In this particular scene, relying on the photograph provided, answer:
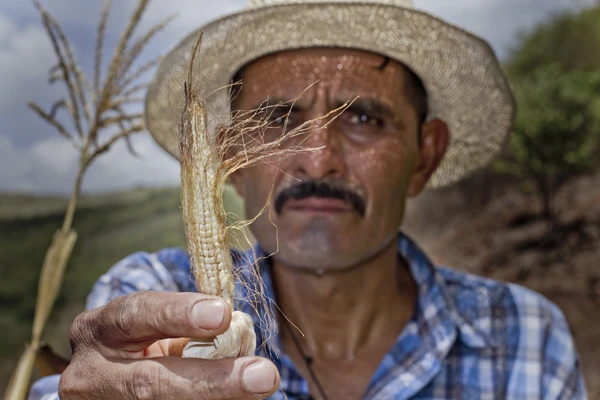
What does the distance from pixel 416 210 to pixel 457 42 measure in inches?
440

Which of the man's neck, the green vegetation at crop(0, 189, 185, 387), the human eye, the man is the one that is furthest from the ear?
the green vegetation at crop(0, 189, 185, 387)

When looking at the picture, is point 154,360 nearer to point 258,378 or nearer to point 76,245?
point 258,378

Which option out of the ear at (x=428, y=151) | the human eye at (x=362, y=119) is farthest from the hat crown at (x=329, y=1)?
the ear at (x=428, y=151)

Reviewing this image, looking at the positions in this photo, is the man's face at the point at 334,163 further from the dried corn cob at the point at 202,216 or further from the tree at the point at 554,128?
the tree at the point at 554,128

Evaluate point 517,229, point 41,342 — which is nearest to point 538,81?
point 517,229

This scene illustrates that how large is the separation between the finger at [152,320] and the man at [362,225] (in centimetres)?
→ 72

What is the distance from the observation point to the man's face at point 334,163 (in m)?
1.80

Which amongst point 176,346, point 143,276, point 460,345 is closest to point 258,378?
point 176,346

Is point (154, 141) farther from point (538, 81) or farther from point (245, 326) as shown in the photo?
point (538, 81)

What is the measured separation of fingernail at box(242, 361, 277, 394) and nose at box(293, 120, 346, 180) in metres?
0.94

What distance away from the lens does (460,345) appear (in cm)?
204

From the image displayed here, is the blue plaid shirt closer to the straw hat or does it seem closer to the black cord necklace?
the black cord necklace

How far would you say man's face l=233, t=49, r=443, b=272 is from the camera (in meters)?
1.80

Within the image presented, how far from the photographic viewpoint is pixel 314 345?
2.09 m
